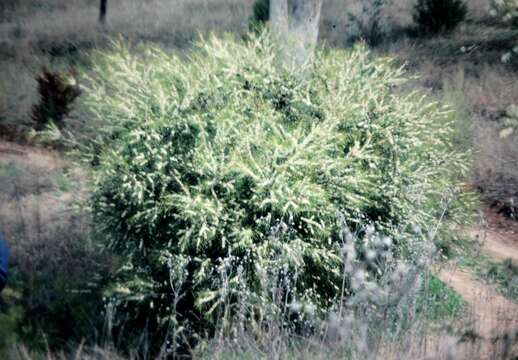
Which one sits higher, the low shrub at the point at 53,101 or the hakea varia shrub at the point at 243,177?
the low shrub at the point at 53,101

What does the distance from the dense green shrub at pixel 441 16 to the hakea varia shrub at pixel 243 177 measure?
1509 centimetres

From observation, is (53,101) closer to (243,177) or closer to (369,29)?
(243,177)

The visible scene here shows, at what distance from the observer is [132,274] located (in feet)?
18.9

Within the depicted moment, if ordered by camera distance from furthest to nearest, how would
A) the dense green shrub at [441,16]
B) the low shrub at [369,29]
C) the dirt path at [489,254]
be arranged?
the dense green shrub at [441,16] < the low shrub at [369,29] < the dirt path at [489,254]

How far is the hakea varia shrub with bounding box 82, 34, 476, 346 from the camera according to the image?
5.25 m

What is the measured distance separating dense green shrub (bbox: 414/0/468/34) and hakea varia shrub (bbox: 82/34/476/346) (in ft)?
49.5

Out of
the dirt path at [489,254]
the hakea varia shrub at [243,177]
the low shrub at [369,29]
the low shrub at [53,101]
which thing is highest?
the low shrub at [369,29]

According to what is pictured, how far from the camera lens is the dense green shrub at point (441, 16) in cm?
1988

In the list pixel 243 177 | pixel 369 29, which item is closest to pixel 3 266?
pixel 243 177

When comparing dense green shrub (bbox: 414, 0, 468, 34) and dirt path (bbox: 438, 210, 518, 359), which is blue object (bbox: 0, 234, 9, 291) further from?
dense green shrub (bbox: 414, 0, 468, 34)

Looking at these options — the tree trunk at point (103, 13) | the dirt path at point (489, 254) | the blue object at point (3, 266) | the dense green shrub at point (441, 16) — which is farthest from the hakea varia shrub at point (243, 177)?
the tree trunk at point (103, 13)

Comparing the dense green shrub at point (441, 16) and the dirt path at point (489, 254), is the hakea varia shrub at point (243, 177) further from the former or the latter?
the dense green shrub at point (441, 16)

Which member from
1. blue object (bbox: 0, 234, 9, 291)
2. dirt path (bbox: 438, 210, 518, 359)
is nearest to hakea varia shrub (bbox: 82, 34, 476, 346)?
dirt path (bbox: 438, 210, 518, 359)

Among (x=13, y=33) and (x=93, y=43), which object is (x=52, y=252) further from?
(x=13, y=33)
